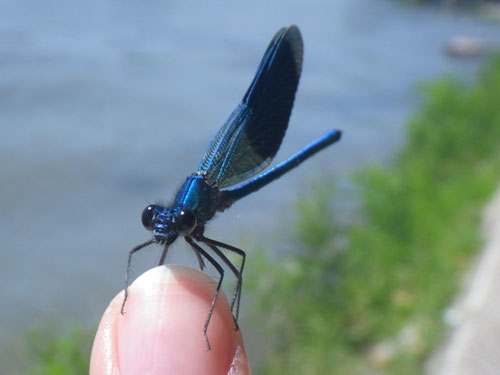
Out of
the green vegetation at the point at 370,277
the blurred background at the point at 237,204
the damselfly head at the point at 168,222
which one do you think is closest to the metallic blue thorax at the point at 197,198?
the damselfly head at the point at 168,222

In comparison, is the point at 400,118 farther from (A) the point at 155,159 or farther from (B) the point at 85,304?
(B) the point at 85,304

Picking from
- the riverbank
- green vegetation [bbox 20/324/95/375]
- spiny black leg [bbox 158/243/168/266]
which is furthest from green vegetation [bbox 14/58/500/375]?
spiny black leg [bbox 158/243/168/266]

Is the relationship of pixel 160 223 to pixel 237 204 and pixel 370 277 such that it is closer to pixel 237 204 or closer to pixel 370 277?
pixel 237 204

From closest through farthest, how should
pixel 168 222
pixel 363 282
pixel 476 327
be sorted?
pixel 168 222 < pixel 476 327 < pixel 363 282

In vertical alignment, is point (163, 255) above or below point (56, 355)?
below

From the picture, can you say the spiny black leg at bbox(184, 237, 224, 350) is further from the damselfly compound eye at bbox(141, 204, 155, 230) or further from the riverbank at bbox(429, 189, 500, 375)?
the riverbank at bbox(429, 189, 500, 375)

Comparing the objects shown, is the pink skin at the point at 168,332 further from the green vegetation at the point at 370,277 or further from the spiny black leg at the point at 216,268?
the green vegetation at the point at 370,277

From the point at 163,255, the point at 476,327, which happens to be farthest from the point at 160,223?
the point at 476,327

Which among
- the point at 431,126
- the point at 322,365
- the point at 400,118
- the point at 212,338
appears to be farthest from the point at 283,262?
the point at 400,118
